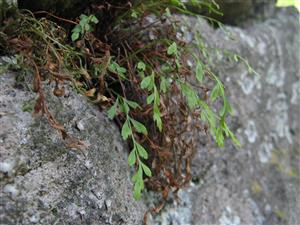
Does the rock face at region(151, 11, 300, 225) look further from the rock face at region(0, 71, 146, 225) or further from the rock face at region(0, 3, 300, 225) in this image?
the rock face at region(0, 71, 146, 225)

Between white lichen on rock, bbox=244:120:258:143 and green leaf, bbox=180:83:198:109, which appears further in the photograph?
white lichen on rock, bbox=244:120:258:143

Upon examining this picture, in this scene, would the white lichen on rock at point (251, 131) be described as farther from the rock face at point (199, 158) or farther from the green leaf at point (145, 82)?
the green leaf at point (145, 82)

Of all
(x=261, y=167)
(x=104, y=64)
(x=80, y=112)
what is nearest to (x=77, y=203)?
(x=80, y=112)

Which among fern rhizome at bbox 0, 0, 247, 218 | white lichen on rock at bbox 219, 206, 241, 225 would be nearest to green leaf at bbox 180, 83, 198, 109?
fern rhizome at bbox 0, 0, 247, 218

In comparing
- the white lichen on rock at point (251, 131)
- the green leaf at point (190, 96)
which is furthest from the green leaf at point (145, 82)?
the white lichen on rock at point (251, 131)

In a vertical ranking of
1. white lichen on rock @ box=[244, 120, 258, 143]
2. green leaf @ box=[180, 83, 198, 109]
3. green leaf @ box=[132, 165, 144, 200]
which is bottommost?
white lichen on rock @ box=[244, 120, 258, 143]

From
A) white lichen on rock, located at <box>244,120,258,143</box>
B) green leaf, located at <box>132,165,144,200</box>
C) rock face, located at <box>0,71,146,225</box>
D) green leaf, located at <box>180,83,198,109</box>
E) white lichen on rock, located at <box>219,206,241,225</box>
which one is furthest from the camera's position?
→ white lichen on rock, located at <box>244,120,258,143</box>

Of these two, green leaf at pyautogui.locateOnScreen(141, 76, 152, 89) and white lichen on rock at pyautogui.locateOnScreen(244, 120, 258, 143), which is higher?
green leaf at pyautogui.locateOnScreen(141, 76, 152, 89)

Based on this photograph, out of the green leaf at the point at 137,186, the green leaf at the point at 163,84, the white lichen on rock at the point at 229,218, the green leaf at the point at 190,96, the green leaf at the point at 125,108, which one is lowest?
the white lichen on rock at the point at 229,218
